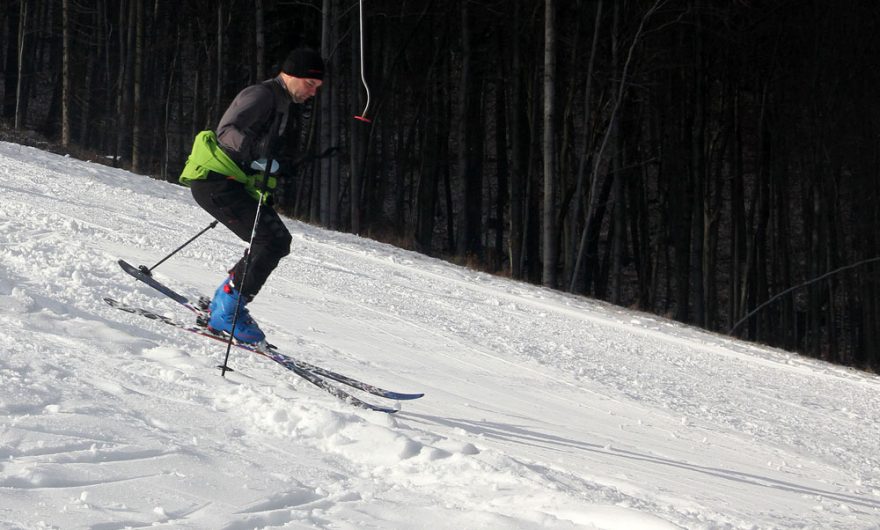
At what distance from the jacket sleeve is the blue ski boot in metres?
0.98

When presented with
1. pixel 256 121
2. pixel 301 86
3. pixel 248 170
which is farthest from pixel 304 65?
pixel 248 170

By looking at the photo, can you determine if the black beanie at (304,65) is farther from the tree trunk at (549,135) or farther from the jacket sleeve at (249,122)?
the tree trunk at (549,135)

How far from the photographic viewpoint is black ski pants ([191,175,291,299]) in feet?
20.6

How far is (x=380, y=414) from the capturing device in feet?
16.6

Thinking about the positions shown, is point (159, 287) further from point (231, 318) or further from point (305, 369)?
point (305, 369)

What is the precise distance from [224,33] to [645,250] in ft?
52.9

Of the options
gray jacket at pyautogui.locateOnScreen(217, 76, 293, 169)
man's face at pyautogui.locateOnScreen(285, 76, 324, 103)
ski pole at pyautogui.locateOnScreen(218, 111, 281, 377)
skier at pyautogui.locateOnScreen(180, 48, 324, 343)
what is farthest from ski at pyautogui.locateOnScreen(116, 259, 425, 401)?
man's face at pyautogui.locateOnScreen(285, 76, 324, 103)

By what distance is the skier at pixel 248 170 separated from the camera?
602 centimetres

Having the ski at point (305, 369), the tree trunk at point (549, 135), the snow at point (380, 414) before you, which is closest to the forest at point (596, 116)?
the tree trunk at point (549, 135)

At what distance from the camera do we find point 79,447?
377 cm

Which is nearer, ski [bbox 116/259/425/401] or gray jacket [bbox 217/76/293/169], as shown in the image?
ski [bbox 116/259/425/401]

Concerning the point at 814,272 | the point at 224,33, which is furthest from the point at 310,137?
the point at 814,272

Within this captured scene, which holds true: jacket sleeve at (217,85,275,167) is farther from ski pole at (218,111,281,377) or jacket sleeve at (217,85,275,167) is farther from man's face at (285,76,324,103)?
man's face at (285,76,324,103)

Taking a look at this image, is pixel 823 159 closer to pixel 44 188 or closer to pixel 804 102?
pixel 804 102
